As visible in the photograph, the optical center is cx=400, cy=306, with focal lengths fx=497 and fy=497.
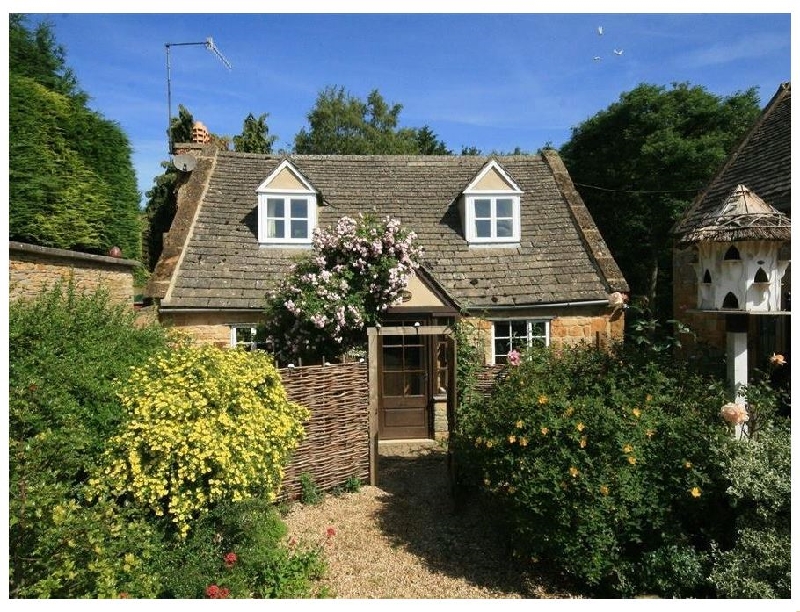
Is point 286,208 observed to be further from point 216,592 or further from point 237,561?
point 216,592

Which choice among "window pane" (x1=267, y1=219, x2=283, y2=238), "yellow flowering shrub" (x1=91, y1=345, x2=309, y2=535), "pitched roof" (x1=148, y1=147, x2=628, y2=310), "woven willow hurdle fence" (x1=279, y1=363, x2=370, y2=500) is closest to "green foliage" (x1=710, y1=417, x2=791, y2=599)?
"yellow flowering shrub" (x1=91, y1=345, x2=309, y2=535)

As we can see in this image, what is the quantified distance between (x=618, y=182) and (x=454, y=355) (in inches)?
961

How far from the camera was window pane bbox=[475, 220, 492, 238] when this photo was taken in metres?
12.5

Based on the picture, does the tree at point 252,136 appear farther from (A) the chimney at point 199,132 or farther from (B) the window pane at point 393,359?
(B) the window pane at point 393,359

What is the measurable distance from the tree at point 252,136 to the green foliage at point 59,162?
51.6 feet

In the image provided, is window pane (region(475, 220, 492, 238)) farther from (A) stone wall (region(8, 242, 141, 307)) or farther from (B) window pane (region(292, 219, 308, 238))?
(A) stone wall (region(8, 242, 141, 307))

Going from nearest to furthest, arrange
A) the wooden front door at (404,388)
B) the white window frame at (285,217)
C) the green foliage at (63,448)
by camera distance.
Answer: the green foliage at (63,448)
the wooden front door at (404,388)
the white window frame at (285,217)

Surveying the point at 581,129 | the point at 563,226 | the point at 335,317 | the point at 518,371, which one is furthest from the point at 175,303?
the point at 581,129

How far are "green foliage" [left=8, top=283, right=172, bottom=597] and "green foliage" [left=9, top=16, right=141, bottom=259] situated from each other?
2.59 m

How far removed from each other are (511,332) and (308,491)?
20.6ft

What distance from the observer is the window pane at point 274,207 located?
Answer: 40.0ft

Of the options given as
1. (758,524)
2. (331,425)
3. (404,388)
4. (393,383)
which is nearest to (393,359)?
(393,383)

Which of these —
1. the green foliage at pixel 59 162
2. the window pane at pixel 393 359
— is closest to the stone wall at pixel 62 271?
the green foliage at pixel 59 162

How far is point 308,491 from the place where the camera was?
21.7 feet
